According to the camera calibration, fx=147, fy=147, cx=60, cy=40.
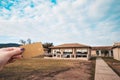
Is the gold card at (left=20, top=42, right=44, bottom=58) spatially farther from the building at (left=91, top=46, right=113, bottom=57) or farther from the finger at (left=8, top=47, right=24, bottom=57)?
the building at (left=91, top=46, right=113, bottom=57)

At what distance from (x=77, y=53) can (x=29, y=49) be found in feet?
112

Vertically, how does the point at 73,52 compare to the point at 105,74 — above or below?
above

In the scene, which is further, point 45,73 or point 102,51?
point 102,51

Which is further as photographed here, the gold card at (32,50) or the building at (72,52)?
the building at (72,52)

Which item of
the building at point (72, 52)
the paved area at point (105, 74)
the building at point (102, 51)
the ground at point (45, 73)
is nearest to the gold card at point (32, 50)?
the ground at point (45, 73)

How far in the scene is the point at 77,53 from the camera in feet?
114

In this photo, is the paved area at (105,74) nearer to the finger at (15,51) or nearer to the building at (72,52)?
the finger at (15,51)

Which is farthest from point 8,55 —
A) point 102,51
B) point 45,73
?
point 102,51

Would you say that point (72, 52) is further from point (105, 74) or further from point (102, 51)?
point (105, 74)

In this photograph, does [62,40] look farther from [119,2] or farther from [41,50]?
[41,50]

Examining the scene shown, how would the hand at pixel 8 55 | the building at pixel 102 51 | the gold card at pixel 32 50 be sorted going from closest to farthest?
1. the hand at pixel 8 55
2. the gold card at pixel 32 50
3. the building at pixel 102 51

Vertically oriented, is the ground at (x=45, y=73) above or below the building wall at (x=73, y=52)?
below

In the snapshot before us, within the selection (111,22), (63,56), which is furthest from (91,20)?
(63,56)

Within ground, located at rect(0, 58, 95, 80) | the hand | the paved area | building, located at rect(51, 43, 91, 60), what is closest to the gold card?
the hand
